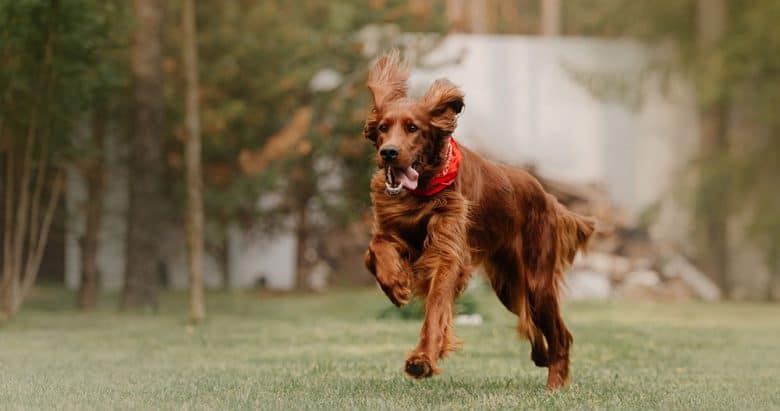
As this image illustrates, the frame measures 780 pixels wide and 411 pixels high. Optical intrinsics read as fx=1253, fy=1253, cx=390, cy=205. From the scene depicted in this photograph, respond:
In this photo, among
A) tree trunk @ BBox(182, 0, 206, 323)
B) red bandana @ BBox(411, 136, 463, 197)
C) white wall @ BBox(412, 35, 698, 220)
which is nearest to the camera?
red bandana @ BBox(411, 136, 463, 197)

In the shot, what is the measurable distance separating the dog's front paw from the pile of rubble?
1684 centimetres

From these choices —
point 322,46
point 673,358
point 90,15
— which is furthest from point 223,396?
point 322,46

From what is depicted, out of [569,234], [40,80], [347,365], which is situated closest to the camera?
[569,234]

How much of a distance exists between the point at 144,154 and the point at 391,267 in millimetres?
10397

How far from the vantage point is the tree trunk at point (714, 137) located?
22.0 metres

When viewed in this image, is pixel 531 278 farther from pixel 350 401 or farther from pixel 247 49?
pixel 247 49

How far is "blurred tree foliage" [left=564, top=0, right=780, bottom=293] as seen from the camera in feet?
68.2

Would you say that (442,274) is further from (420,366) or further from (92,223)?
(92,223)

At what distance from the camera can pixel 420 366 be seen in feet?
18.9

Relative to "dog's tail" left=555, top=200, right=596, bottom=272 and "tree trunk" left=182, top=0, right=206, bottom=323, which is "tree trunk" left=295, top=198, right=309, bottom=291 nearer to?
"tree trunk" left=182, top=0, right=206, bottom=323

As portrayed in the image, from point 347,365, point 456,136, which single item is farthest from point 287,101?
point 347,365

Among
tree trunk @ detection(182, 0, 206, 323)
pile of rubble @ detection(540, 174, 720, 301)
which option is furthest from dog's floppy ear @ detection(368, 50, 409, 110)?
pile of rubble @ detection(540, 174, 720, 301)

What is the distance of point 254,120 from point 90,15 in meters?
7.50

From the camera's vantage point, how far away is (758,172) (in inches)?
846
